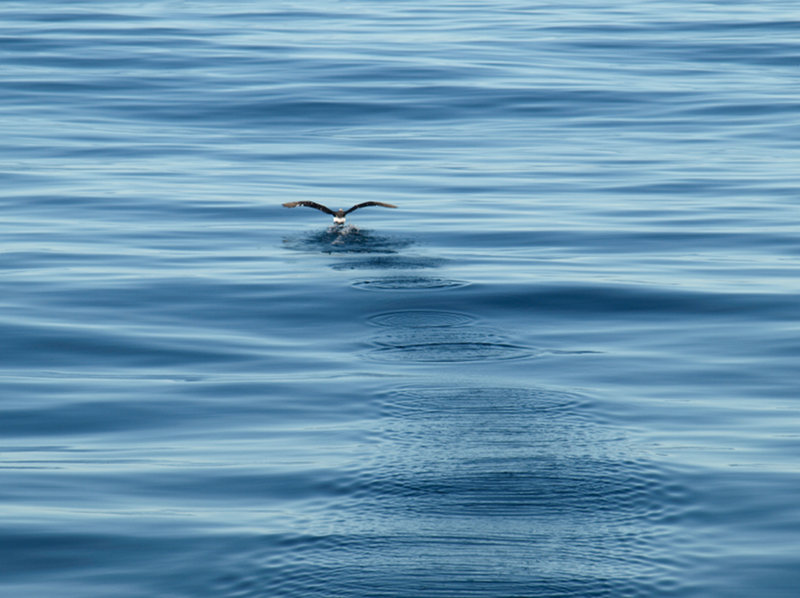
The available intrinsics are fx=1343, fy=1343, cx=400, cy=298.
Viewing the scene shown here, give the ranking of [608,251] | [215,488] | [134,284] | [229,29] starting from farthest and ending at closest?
1. [229,29]
2. [608,251]
3. [134,284]
4. [215,488]

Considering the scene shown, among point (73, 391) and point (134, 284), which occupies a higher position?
point (134, 284)

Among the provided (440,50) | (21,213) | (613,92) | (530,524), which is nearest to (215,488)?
(530,524)

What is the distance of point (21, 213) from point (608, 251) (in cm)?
1085

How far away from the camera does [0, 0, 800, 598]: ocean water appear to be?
420 inches

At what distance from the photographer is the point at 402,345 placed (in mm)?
16562

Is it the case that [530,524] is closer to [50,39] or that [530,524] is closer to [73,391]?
[73,391]

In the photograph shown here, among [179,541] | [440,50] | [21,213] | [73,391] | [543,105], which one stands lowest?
[179,541]

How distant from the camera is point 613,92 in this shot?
40.5m

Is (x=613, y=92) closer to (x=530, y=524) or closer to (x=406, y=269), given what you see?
(x=406, y=269)

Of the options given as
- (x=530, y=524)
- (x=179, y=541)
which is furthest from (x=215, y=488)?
(x=530, y=524)

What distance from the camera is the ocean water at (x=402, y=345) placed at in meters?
10.7

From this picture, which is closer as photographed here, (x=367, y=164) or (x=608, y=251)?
(x=608, y=251)

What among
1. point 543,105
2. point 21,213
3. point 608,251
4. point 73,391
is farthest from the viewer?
point 543,105

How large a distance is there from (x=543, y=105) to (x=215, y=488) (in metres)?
28.1
